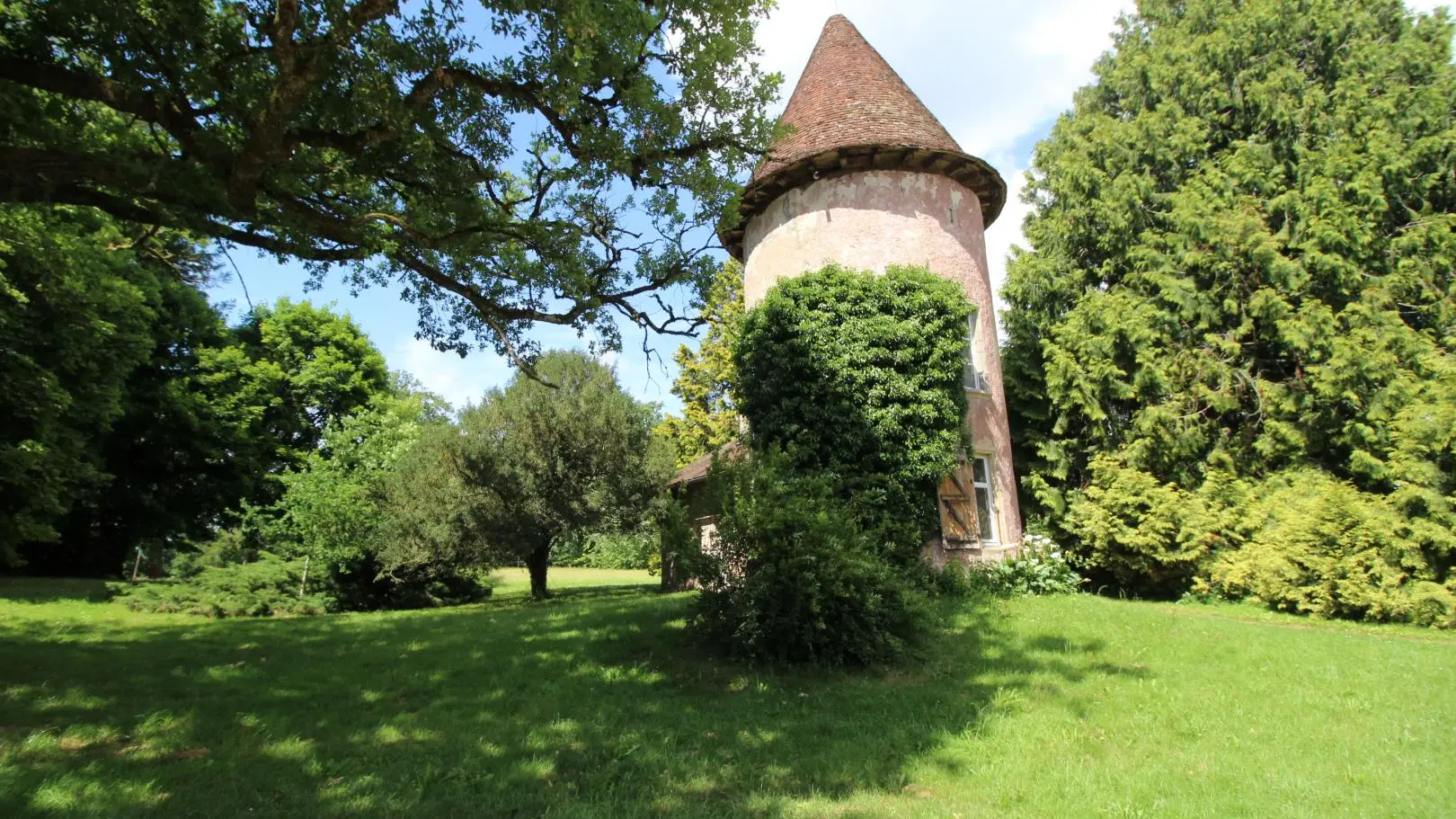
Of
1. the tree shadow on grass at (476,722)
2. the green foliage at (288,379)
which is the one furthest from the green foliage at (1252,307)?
the green foliage at (288,379)

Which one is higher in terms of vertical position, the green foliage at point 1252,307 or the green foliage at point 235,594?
the green foliage at point 1252,307

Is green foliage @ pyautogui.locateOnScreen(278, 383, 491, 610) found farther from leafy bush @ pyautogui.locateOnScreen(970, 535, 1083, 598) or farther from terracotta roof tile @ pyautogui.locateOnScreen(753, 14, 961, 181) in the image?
leafy bush @ pyautogui.locateOnScreen(970, 535, 1083, 598)

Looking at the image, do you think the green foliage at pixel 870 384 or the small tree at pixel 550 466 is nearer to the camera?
the green foliage at pixel 870 384

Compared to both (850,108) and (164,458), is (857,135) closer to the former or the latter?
(850,108)

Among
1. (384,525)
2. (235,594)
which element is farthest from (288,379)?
Result: (235,594)

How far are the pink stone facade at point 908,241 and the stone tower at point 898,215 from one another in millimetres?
23

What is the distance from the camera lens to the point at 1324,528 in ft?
43.7

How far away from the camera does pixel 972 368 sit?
15.3 metres

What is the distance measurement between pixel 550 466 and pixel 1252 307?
666 inches

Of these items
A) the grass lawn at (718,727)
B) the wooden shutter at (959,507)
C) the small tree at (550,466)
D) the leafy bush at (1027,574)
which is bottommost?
the grass lawn at (718,727)

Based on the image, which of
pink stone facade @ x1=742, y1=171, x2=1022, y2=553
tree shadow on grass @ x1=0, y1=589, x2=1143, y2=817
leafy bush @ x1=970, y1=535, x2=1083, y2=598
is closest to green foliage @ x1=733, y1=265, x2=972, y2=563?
pink stone facade @ x1=742, y1=171, x2=1022, y2=553

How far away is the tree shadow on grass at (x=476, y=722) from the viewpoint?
487cm

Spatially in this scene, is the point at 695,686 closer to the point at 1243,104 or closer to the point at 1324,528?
the point at 1324,528

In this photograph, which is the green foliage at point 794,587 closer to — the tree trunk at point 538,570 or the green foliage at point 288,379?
the tree trunk at point 538,570
